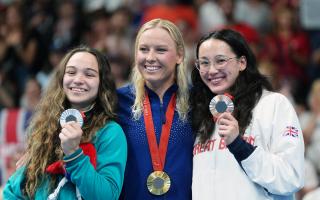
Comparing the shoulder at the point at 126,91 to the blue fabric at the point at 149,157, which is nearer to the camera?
the blue fabric at the point at 149,157

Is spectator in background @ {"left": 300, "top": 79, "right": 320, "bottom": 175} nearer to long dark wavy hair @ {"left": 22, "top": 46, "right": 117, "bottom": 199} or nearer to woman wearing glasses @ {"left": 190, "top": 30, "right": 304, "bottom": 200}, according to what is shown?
woman wearing glasses @ {"left": 190, "top": 30, "right": 304, "bottom": 200}

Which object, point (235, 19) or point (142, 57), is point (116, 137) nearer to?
point (142, 57)

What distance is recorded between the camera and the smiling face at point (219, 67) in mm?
5180

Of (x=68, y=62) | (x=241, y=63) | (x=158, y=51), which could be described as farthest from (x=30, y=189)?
(x=241, y=63)

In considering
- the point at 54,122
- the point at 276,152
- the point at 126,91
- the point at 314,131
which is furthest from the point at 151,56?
the point at 314,131

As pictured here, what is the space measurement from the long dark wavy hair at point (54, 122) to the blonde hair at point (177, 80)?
0.57 ft

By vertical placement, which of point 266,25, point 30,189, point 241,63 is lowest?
point 30,189

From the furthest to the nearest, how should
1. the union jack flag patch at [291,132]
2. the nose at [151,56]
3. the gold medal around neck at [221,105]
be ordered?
the nose at [151,56]
the union jack flag patch at [291,132]
the gold medal around neck at [221,105]

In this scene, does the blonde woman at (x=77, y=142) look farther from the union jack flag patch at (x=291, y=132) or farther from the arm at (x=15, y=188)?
the union jack flag patch at (x=291, y=132)

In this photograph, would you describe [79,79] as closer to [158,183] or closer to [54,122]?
[54,122]

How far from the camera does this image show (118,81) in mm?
9289

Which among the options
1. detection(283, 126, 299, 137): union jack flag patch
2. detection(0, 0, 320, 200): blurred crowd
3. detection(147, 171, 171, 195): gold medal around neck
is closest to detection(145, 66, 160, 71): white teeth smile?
detection(147, 171, 171, 195): gold medal around neck

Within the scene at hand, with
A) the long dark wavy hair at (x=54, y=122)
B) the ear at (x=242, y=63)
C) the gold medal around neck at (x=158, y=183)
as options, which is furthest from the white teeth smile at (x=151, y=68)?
the gold medal around neck at (x=158, y=183)

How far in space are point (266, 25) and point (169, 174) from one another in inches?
220
